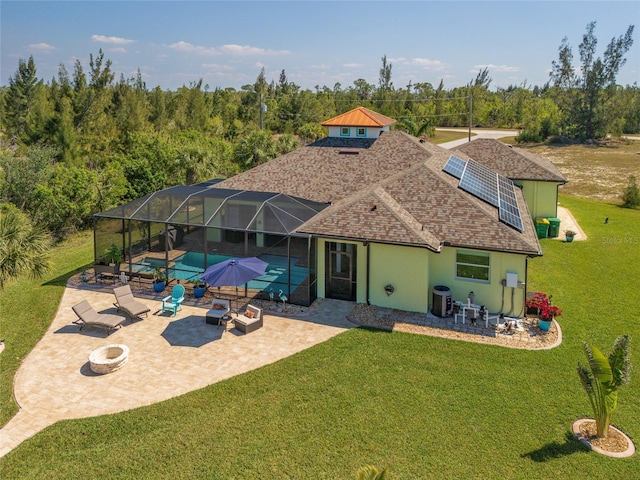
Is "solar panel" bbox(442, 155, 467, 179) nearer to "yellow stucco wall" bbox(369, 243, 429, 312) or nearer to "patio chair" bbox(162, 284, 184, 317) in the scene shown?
"yellow stucco wall" bbox(369, 243, 429, 312)

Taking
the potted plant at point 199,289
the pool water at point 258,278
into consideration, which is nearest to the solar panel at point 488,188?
the pool water at point 258,278

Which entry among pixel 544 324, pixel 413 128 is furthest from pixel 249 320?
pixel 413 128

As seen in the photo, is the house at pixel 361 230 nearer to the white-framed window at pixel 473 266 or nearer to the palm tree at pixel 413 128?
the white-framed window at pixel 473 266

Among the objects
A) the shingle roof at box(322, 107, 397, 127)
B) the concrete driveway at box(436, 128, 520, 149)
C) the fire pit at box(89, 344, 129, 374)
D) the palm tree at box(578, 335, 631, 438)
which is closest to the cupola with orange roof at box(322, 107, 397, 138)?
the shingle roof at box(322, 107, 397, 127)

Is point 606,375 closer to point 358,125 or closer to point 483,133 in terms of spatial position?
point 358,125

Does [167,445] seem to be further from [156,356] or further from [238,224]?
[238,224]

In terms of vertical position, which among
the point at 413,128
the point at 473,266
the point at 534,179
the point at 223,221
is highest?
the point at 413,128
